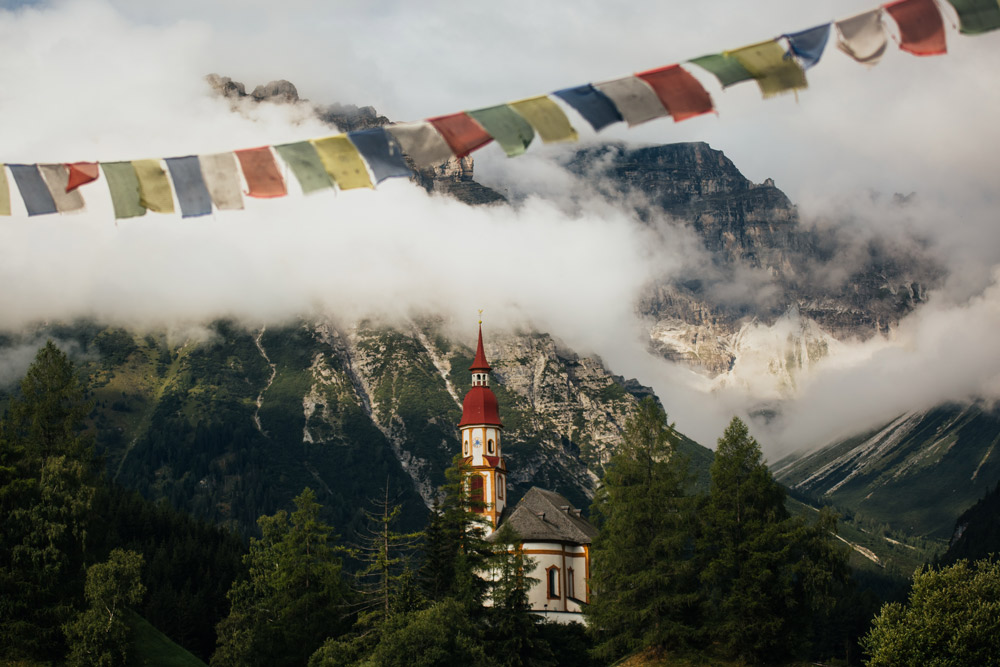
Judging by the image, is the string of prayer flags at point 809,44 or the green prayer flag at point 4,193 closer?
the string of prayer flags at point 809,44

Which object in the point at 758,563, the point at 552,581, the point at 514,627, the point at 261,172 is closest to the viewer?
the point at 261,172

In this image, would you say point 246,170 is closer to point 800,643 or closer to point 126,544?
point 800,643

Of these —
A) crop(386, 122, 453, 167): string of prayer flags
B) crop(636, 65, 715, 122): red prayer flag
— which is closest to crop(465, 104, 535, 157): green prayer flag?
crop(386, 122, 453, 167): string of prayer flags

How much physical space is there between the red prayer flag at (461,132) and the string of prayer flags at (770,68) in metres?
6.02

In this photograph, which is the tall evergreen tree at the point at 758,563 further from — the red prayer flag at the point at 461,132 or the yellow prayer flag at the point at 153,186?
the yellow prayer flag at the point at 153,186

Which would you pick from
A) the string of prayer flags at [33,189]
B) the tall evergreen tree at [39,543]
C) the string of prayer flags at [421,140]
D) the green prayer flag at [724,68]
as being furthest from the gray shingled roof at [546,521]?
the green prayer flag at [724,68]

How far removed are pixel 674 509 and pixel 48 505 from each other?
Answer: 38.6 m

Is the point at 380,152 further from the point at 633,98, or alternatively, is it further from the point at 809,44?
the point at 809,44

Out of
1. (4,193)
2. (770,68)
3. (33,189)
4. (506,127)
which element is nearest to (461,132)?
(506,127)

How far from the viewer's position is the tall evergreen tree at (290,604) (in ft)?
243

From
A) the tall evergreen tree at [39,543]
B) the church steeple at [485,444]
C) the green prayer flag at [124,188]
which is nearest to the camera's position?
the green prayer flag at [124,188]

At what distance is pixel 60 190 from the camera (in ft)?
89.8

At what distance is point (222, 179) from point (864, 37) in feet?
50.8

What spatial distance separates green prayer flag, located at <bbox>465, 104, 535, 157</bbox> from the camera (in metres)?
25.0
